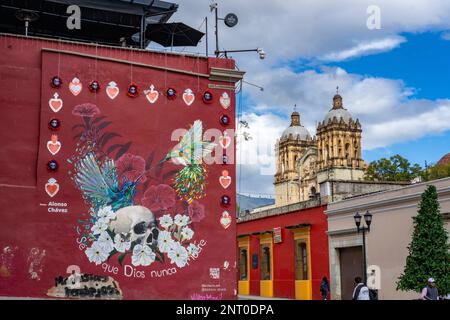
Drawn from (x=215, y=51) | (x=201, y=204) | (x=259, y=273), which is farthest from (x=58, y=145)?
(x=259, y=273)

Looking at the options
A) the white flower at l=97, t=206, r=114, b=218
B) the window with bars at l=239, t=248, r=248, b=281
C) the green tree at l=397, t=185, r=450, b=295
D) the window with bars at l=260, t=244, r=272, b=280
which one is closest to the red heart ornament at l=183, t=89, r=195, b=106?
the white flower at l=97, t=206, r=114, b=218

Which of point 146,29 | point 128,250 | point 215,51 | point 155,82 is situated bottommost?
point 128,250

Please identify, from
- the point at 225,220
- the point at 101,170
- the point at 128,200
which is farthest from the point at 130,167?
the point at 225,220

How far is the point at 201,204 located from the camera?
20.3 m

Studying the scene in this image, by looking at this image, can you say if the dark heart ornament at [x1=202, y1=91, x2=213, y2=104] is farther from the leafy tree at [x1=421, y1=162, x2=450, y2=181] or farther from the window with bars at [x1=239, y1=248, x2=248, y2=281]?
the leafy tree at [x1=421, y1=162, x2=450, y2=181]

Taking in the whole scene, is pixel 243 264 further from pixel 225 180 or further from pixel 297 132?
pixel 297 132

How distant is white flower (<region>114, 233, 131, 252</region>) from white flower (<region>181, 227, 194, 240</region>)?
1.80 meters

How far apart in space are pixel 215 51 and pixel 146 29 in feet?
12.8

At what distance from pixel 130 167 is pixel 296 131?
3163 inches

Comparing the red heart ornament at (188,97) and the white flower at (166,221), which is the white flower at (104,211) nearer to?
the white flower at (166,221)

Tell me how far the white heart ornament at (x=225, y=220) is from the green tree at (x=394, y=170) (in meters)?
46.6

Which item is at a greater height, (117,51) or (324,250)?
(117,51)

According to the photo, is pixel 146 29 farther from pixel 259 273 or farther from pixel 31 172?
pixel 259 273
